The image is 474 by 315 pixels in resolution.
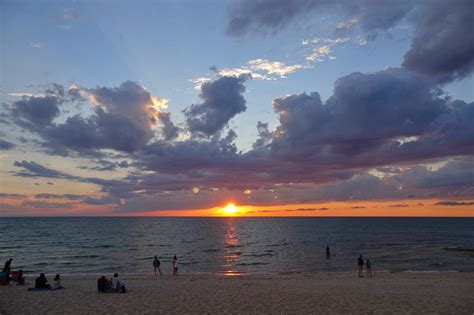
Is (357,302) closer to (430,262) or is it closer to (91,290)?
(91,290)

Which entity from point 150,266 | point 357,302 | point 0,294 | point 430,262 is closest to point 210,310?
point 357,302

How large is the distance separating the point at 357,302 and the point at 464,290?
9888 millimetres

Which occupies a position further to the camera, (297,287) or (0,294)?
(297,287)

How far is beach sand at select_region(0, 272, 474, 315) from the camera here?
1780 centimetres

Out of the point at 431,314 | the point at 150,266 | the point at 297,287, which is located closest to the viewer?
the point at 431,314

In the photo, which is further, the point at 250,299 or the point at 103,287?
the point at 103,287

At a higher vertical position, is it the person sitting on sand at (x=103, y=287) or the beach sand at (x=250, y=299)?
the person sitting on sand at (x=103, y=287)

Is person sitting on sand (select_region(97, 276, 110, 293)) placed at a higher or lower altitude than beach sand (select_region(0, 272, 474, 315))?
higher

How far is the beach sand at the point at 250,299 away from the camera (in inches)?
701

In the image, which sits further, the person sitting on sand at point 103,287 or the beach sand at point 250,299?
the person sitting on sand at point 103,287

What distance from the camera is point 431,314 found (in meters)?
16.7

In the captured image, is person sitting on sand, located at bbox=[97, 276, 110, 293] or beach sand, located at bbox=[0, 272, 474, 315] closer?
beach sand, located at bbox=[0, 272, 474, 315]

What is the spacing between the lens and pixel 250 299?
20.6 m

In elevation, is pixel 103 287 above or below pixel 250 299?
above
